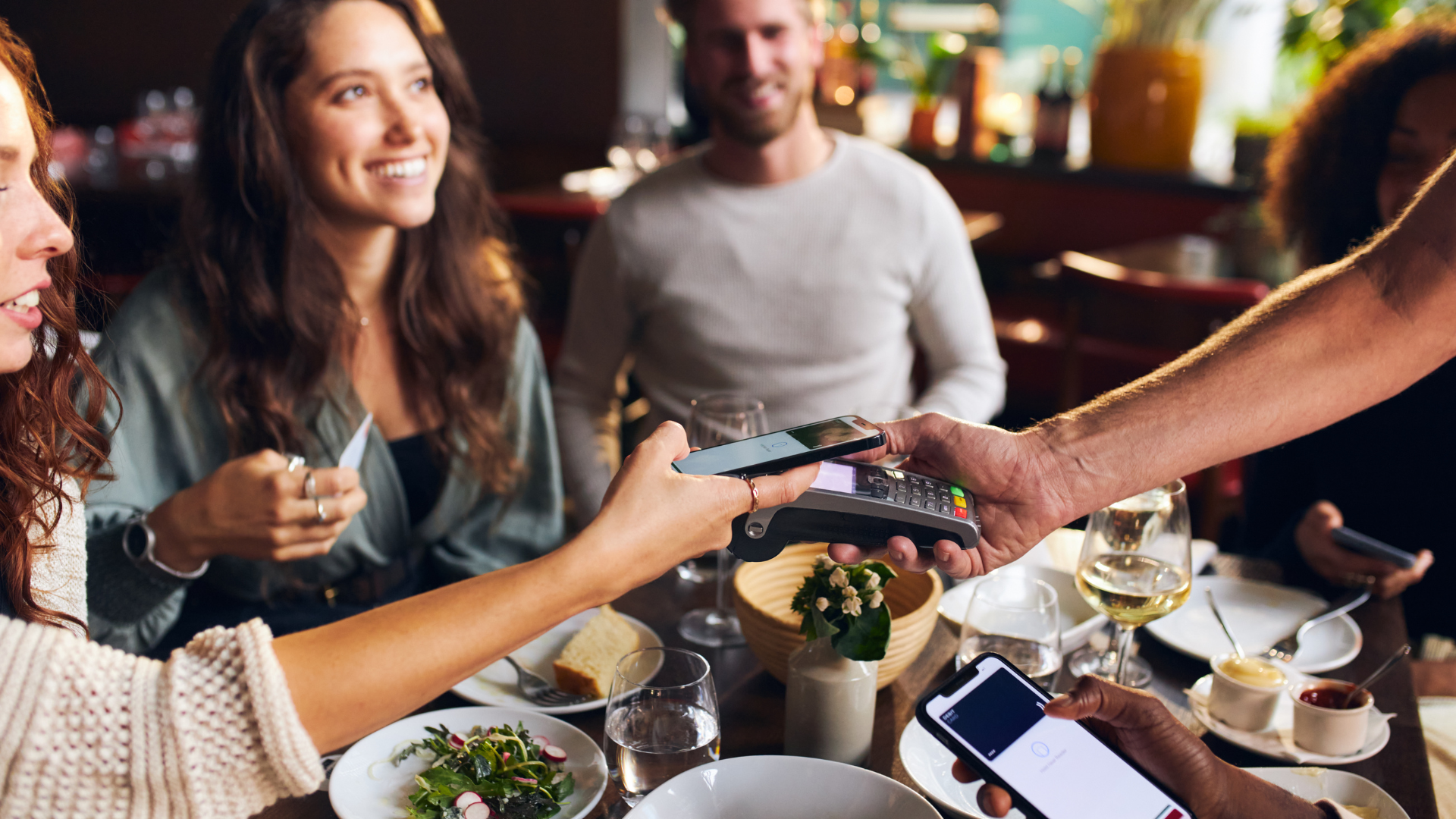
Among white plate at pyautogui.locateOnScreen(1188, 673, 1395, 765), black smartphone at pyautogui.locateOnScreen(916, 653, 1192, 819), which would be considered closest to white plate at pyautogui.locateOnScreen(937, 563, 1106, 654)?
white plate at pyautogui.locateOnScreen(1188, 673, 1395, 765)

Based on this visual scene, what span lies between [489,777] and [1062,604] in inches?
29.8

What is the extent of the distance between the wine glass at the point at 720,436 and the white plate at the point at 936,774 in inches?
11.2

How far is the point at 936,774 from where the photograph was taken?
1006mm

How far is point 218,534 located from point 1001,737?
99 cm

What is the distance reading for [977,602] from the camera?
1.11 m

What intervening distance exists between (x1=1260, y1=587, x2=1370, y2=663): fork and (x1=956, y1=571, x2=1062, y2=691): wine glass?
0.33 metres

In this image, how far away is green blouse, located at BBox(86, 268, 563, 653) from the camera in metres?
1.41

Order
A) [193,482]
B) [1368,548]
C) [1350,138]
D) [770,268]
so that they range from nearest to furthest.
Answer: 1. [1368,548]
2. [193,482]
3. [1350,138]
4. [770,268]

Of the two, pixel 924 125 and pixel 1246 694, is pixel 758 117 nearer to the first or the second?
pixel 1246 694

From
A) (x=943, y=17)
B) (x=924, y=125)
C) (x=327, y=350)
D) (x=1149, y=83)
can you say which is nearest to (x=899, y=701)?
(x=327, y=350)

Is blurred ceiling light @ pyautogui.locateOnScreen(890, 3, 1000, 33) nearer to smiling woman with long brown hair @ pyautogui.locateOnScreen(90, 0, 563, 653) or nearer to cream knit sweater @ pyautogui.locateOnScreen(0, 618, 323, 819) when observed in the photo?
smiling woman with long brown hair @ pyautogui.locateOnScreen(90, 0, 563, 653)

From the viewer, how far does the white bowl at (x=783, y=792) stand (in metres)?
0.87

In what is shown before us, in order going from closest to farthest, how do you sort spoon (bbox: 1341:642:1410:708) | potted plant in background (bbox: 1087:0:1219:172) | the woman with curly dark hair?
spoon (bbox: 1341:642:1410:708), the woman with curly dark hair, potted plant in background (bbox: 1087:0:1219:172)

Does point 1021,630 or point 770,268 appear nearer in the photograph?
point 1021,630
